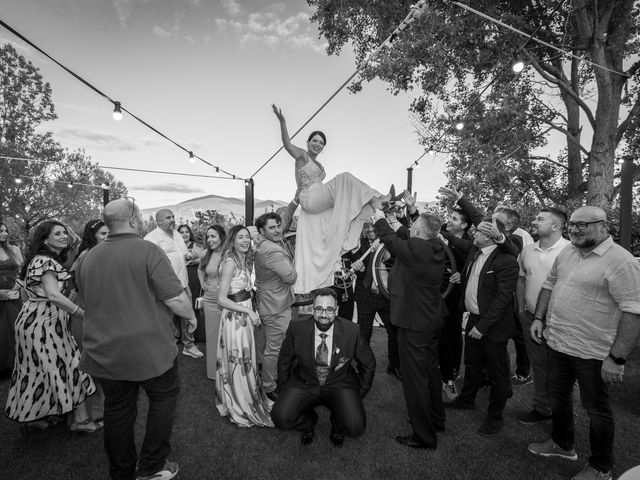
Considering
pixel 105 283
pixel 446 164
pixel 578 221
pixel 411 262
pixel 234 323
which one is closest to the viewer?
pixel 105 283

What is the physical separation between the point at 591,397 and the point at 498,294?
0.95m

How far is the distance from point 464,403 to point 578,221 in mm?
2147

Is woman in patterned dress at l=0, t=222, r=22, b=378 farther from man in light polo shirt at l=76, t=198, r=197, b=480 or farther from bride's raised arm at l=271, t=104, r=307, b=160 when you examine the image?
bride's raised arm at l=271, t=104, r=307, b=160

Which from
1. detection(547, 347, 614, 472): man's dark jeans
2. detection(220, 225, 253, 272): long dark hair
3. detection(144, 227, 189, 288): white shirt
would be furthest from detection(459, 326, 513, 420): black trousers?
detection(144, 227, 189, 288): white shirt

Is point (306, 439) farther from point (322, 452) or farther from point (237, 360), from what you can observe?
point (237, 360)

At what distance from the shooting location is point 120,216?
2154 millimetres

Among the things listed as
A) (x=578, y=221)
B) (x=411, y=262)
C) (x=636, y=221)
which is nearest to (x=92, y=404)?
(x=411, y=262)

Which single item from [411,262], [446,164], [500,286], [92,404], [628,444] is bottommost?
[628,444]

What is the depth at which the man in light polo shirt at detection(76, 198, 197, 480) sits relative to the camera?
2.10 metres

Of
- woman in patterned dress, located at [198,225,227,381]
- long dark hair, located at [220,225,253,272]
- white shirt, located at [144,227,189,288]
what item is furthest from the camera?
white shirt, located at [144,227,189,288]

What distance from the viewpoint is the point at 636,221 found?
8.00 m

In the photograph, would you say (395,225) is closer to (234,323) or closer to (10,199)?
(234,323)

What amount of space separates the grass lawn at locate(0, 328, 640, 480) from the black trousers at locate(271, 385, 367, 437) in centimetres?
14

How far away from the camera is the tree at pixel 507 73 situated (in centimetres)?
870
